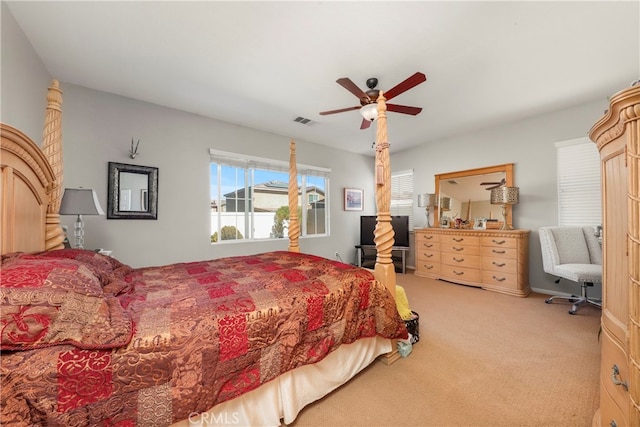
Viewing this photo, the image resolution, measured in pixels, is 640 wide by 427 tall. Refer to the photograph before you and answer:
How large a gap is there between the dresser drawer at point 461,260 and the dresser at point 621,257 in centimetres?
296

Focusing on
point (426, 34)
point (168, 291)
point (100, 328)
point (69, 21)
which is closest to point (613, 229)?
point (426, 34)

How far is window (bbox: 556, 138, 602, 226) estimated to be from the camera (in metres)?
3.22

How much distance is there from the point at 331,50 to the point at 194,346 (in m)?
2.36

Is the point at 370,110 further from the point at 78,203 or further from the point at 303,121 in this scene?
the point at 78,203

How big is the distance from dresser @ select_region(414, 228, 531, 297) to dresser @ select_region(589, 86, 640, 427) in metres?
2.77

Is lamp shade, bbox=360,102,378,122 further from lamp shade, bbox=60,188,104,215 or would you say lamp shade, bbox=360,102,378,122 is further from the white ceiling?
lamp shade, bbox=60,188,104,215

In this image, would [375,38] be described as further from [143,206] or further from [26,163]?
[143,206]

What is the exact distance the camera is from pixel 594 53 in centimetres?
220

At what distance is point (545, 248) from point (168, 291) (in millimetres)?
4152

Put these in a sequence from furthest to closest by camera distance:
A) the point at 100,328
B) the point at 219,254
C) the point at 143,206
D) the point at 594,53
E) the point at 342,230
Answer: the point at 342,230 → the point at 219,254 → the point at 143,206 → the point at 594,53 → the point at 100,328

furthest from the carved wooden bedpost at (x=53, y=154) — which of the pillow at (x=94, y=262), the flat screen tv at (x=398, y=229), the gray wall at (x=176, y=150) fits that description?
the flat screen tv at (x=398, y=229)

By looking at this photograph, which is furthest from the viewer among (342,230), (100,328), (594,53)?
(342,230)

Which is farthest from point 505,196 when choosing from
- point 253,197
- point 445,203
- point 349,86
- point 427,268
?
point 253,197

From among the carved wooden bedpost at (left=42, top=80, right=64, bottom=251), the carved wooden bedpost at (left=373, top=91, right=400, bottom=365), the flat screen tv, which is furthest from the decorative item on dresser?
the carved wooden bedpost at (left=42, top=80, right=64, bottom=251)
